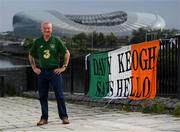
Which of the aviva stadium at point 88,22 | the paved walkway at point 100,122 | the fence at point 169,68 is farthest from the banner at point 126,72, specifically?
the aviva stadium at point 88,22

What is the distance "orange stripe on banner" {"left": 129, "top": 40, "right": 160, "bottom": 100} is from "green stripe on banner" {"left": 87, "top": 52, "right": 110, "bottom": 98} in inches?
53.2

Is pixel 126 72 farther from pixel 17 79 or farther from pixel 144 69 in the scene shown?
pixel 17 79

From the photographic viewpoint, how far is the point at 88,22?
145 meters

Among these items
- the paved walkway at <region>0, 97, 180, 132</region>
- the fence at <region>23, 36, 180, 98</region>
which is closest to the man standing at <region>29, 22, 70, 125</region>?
the paved walkway at <region>0, 97, 180, 132</region>

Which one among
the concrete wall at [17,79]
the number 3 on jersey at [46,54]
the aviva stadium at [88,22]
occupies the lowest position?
the concrete wall at [17,79]

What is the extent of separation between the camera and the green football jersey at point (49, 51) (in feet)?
26.6

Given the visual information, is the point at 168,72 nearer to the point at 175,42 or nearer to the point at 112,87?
the point at 175,42

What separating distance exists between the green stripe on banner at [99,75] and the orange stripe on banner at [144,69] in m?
1.35

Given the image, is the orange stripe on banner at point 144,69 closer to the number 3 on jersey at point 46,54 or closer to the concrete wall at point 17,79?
the number 3 on jersey at point 46,54

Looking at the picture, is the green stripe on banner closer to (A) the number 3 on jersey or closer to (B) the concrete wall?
(A) the number 3 on jersey

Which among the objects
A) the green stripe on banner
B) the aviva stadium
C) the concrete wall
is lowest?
the concrete wall

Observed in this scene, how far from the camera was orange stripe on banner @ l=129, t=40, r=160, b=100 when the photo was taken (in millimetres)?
10180

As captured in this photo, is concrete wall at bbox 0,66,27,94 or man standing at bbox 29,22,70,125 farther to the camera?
concrete wall at bbox 0,66,27,94

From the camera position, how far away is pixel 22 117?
993 centimetres
